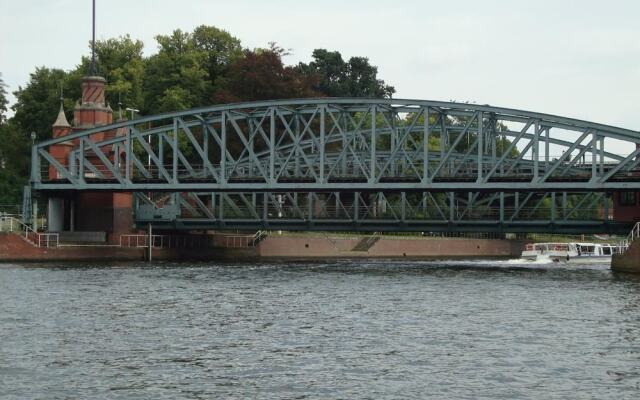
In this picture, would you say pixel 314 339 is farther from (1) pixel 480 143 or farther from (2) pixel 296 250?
(2) pixel 296 250

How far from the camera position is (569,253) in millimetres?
116062

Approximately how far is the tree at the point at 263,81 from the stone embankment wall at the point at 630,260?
59.3m

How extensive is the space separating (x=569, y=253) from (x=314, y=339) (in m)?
75.1

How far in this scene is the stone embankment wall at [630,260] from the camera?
8112 cm

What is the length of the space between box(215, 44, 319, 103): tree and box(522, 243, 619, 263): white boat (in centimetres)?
3437

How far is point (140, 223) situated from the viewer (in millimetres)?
108250

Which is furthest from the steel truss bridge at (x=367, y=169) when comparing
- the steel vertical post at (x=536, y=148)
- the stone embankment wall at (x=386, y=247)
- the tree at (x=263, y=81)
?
the tree at (x=263, y=81)

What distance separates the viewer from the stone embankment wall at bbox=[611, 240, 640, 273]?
266ft

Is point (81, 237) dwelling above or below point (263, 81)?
below

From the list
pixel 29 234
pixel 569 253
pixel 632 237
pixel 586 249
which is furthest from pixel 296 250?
pixel 632 237

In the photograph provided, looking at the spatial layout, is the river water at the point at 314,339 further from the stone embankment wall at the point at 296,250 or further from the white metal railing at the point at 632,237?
the stone embankment wall at the point at 296,250

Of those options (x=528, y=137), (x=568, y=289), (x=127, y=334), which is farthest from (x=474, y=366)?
(x=528, y=137)

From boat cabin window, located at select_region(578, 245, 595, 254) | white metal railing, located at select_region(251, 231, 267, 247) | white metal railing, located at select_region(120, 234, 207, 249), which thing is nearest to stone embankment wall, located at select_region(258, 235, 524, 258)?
white metal railing, located at select_region(251, 231, 267, 247)

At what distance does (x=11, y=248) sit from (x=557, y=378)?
64423 millimetres
